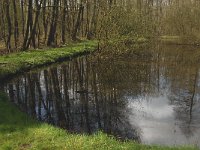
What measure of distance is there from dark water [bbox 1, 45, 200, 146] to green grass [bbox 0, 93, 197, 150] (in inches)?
69.9

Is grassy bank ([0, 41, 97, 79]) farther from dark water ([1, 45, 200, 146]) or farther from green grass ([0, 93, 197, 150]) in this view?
green grass ([0, 93, 197, 150])

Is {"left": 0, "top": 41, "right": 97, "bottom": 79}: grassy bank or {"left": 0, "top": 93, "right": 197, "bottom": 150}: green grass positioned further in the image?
{"left": 0, "top": 41, "right": 97, "bottom": 79}: grassy bank

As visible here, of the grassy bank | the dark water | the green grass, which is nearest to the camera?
the green grass

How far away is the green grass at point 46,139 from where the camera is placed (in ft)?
41.4

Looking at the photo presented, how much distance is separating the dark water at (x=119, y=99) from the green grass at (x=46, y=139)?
1776 millimetres

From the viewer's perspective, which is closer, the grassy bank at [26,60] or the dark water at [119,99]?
the dark water at [119,99]

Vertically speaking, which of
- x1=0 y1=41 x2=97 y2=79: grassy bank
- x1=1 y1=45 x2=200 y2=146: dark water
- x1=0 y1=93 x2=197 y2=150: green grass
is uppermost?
x1=0 y1=41 x2=97 y2=79: grassy bank

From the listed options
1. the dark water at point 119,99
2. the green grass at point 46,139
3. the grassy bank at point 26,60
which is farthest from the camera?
the grassy bank at point 26,60

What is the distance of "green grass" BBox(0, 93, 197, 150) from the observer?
1263 centimetres

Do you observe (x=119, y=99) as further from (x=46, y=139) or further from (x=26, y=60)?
(x=26, y=60)

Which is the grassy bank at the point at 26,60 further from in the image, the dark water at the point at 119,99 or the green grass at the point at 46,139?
the green grass at the point at 46,139

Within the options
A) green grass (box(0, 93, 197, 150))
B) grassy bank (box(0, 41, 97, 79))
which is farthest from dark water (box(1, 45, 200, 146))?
green grass (box(0, 93, 197, 150))

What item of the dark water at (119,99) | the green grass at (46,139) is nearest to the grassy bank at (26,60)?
the dark water at (119,99)

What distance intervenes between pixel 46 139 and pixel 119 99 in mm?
8604
